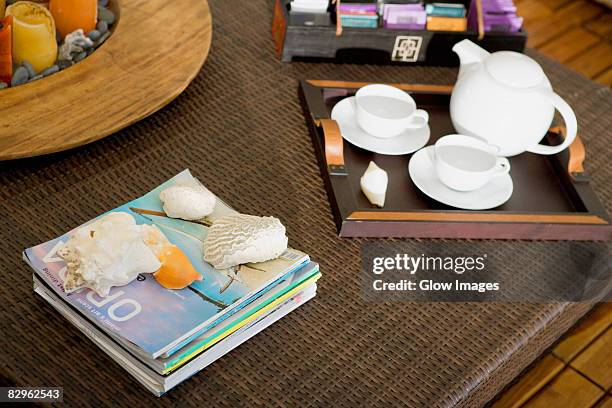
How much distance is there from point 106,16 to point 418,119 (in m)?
0.49

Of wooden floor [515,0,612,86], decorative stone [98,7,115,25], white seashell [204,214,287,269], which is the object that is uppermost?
decorative stone [98,7,115,25]

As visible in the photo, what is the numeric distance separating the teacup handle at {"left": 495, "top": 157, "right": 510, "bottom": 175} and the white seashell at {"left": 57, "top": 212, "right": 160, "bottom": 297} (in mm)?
452

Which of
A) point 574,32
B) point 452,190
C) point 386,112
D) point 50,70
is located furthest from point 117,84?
point 574,32

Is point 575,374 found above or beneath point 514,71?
beneath

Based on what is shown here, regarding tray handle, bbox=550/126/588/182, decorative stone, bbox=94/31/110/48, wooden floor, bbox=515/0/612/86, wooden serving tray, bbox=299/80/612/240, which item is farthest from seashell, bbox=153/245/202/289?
wooden floor, bbox=515/0/612/86

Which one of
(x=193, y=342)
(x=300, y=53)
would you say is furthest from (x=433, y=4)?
(x=193, y=342)

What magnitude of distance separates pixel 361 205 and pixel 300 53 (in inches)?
14.2

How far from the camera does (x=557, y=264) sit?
103cm

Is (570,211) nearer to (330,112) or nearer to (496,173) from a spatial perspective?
(496,173)

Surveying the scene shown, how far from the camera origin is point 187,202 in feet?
3.04

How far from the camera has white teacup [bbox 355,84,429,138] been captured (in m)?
1.09

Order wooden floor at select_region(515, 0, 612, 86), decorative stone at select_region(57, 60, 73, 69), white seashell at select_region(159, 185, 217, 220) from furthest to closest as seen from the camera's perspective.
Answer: wooden floor at select_region(515, 0, 612, 86)
decorative stone at select_region(57, 60, 73, 69)
white seashell at select_region(159, 185, 217, 220)

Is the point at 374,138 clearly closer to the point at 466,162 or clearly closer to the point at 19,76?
the point at 466,162

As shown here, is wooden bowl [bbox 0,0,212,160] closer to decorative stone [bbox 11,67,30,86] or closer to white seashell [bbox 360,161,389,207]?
decorative stone [bbox 11,67,30,86]
